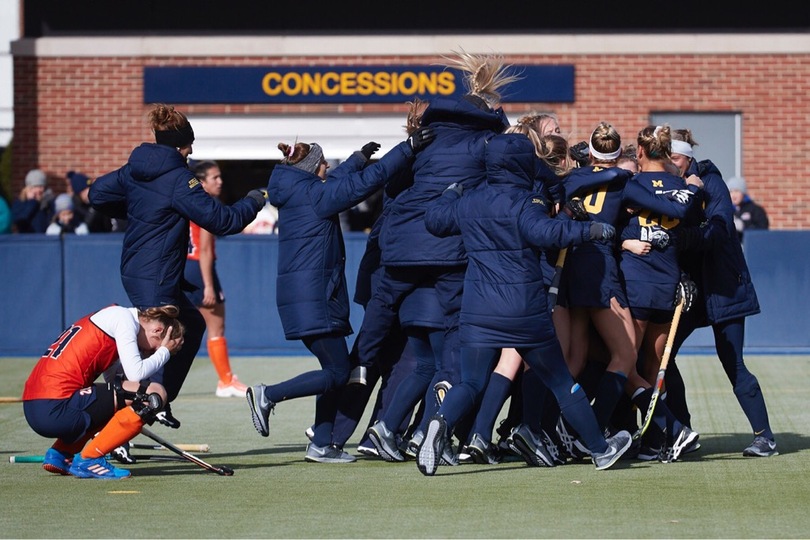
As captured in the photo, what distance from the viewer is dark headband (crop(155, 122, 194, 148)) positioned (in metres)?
8.29

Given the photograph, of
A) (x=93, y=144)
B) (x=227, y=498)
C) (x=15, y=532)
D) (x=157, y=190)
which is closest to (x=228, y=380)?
(x=157, y=190)

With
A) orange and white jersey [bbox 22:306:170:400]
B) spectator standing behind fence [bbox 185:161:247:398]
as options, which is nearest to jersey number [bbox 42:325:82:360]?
orange and white jersey [bbox 22:306:170:400]

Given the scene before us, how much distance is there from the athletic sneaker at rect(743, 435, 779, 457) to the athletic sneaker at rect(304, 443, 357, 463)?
2213 mm

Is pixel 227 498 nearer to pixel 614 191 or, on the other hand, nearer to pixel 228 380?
pixel 614 191

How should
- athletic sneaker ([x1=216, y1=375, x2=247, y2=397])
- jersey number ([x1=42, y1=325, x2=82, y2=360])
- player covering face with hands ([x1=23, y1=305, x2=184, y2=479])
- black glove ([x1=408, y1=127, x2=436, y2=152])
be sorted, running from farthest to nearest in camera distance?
athletic sneaker ([x1=216, y1=375, x2=247, y2=397]), black glove ([x1=408, y1=127, x2=436, y2=152]), jersey number ([x1=42, y1=325, x2=82, y2=360]), player covering face with hands ([x1=23, y1=305, x2=184, y2=479])

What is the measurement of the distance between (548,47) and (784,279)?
592 cm

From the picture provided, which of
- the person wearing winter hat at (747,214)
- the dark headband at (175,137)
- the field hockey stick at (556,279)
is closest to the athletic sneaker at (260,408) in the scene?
the dark headband at (175,137)

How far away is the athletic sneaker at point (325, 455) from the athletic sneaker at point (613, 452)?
146 centimetres

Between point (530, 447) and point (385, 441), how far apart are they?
843 mm

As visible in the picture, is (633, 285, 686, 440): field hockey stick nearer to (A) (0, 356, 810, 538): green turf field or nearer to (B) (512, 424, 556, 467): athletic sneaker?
(A) (0, 356, 810, 538): green turf field

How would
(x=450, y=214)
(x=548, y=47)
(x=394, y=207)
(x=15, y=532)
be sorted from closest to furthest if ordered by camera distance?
(x=15, y=532), (x=450, y=214), (x=394, y=207), (x=548, y=47)

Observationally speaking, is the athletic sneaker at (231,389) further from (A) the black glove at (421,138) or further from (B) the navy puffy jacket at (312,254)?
(A) the black glove at (421,138)

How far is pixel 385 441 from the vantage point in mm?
8484

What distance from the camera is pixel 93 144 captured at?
2059 centimetres
